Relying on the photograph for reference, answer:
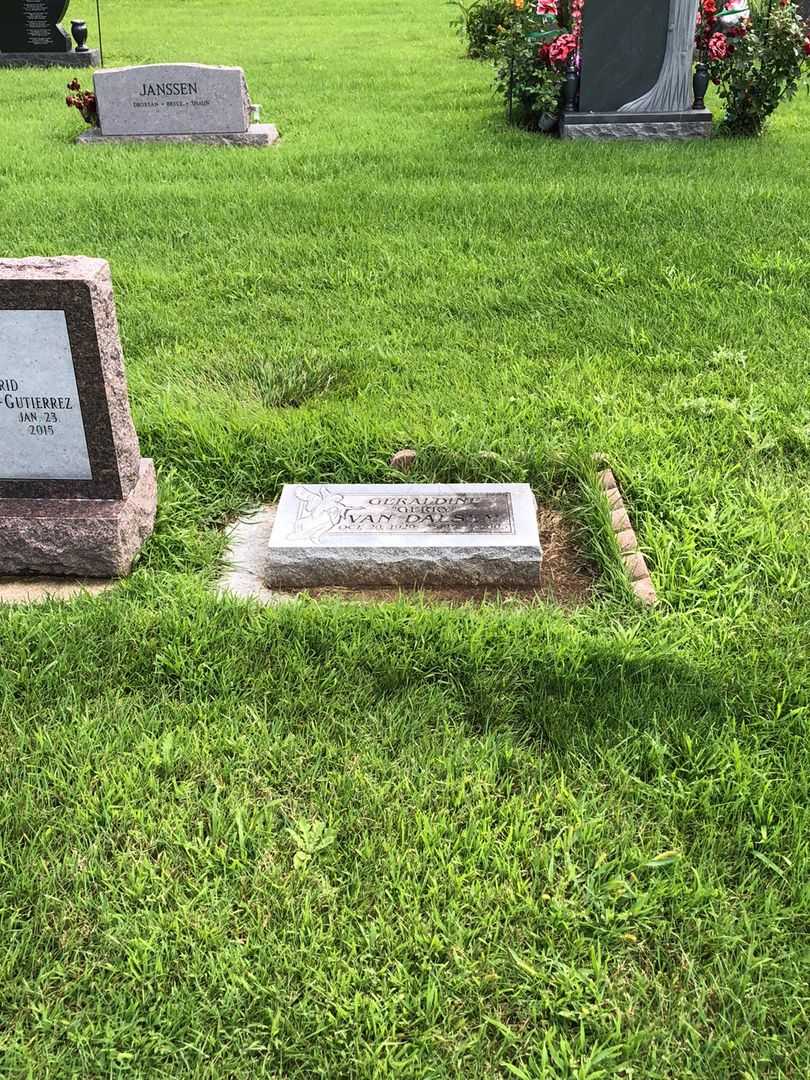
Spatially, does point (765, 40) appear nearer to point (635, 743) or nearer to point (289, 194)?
point (289, 194)

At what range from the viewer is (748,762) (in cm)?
230

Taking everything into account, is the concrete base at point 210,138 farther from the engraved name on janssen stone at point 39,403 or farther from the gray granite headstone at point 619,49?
the engraved name on janssen stone at point 39,403

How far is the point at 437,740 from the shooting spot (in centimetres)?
Answer: 240

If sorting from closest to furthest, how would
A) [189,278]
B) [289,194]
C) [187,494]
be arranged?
[187,494], [189,278], [289,194]

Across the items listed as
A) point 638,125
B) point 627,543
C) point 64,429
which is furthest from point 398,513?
point 638,125

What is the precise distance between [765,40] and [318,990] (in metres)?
8.39

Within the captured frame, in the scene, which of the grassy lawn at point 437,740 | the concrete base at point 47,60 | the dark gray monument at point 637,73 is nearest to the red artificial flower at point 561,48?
the dark gray monument at point 637,73

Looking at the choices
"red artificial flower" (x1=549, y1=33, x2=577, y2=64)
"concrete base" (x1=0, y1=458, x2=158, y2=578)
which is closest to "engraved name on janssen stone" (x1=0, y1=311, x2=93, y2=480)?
"concrete base" (x1=0, y1=458, x2=158, y2=578)

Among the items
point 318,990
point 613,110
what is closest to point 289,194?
point 613,110

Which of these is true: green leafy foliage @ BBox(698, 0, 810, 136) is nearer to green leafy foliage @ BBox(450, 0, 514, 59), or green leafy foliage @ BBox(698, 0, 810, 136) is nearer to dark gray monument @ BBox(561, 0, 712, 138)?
dark gray monument @ BBox(561, 0, 712, 138)

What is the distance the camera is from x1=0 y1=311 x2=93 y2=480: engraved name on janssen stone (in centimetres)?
280

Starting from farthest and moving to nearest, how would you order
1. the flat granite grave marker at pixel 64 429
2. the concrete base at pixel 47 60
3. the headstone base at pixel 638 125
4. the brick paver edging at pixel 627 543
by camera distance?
the concrete base at pixel 47 60 < the headstone base at pixel 638 125 < the brick paver edging at pixel 627 543 < the flat granite grave marker at pixel 64 429

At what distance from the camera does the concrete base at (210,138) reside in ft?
26.9

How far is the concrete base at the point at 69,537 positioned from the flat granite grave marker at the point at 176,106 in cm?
612
